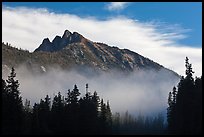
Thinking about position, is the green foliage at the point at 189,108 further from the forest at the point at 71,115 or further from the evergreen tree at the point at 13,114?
the evergreen tree at the point at 13,114

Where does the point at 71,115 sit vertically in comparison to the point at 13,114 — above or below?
above

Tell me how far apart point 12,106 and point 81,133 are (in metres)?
20.5

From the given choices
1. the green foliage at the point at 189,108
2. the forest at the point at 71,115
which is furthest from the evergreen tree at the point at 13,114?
the green foliage at the point at 189,108

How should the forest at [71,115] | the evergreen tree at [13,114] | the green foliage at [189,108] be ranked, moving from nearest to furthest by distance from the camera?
the evergreen tree at [13,114], the forest at [71,115], the green foliage at [189,108]

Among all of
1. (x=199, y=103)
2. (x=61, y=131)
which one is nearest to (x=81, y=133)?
(x=61, y=131)

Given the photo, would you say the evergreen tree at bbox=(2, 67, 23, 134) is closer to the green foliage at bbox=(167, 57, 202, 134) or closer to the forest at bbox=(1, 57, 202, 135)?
the forest at bbox=(1, 57, 202, 135)

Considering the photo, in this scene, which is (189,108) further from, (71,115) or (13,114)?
(13,114)

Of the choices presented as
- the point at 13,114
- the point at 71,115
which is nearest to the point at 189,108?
the point at 71,115

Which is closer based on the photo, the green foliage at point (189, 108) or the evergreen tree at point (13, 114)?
the evergreen tree at point (13, 114)

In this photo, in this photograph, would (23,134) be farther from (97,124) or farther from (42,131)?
(97,124)

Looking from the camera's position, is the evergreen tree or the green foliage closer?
the evergreen tree

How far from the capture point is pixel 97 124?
81.5 meters

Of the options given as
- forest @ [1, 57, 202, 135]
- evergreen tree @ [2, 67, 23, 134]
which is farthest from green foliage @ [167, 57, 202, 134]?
evergreen tree @ [2, 67, 23, 134]

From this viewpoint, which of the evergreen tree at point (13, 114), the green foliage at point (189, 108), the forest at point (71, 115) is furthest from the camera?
the green foliage at point (189, 108)
